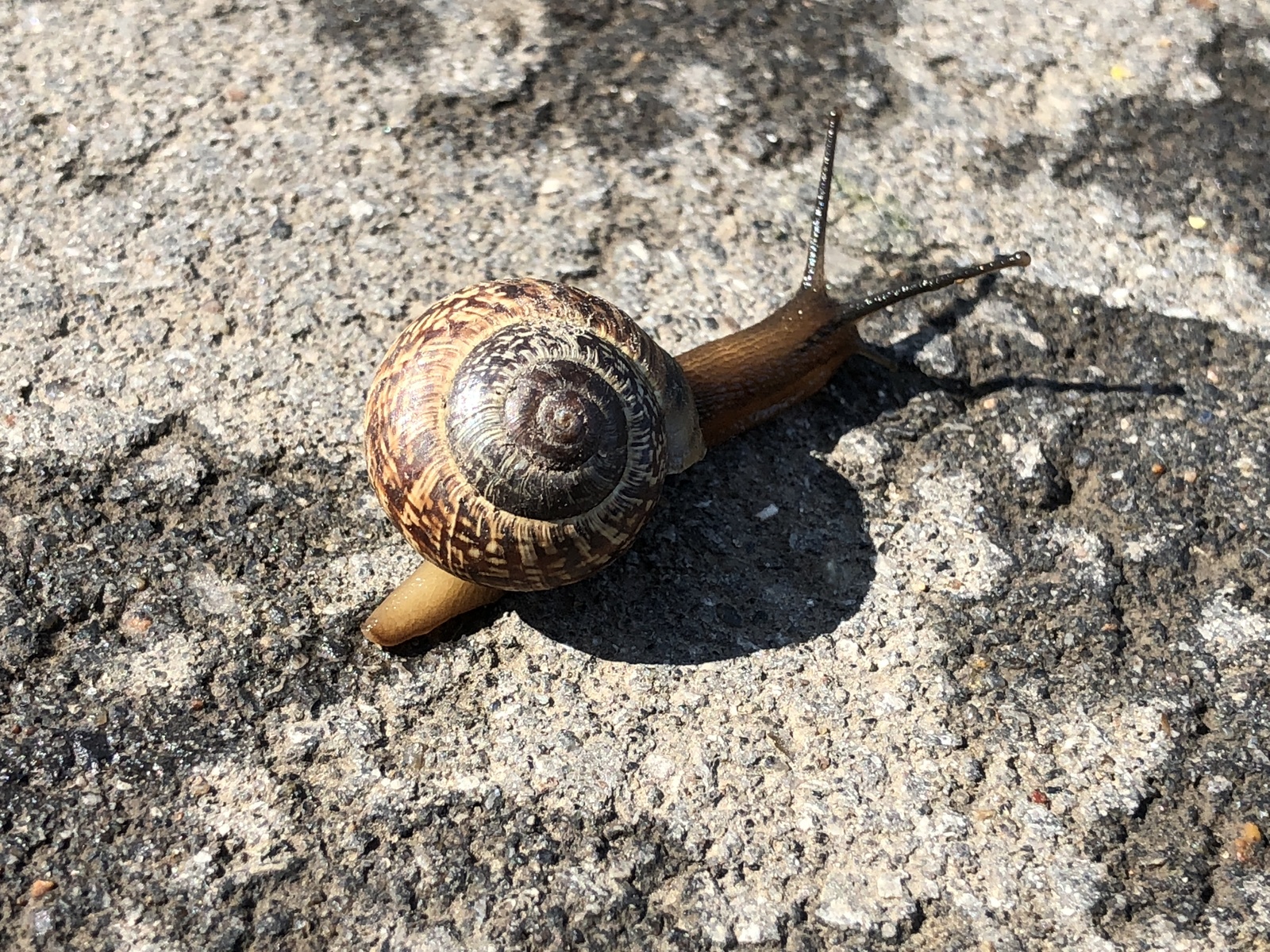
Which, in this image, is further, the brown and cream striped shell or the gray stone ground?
the brown and cream striped shell

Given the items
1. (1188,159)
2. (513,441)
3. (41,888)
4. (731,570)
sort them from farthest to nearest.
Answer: (1188,159) < (731,570) < (513,441) < (41,888)

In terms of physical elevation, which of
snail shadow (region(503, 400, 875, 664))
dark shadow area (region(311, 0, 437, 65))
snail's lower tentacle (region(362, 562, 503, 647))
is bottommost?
snail shadow (region(503, 400, 875, 664))

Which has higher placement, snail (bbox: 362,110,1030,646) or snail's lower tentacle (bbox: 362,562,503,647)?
snail (bbox: 362,110,1030,646)

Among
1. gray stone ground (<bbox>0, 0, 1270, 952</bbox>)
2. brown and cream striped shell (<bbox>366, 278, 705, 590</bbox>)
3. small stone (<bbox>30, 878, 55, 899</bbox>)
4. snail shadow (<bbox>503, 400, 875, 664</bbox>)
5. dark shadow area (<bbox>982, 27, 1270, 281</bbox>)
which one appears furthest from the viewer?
dark shadow area (<bbox>982, 27, 1270, 281</bbox>)

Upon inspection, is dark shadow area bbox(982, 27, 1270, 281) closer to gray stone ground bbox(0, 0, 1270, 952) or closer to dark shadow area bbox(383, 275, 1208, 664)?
gray stone ground bbox(0, 0, 1270, 952)

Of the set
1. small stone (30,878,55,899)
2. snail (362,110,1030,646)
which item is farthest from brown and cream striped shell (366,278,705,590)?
small stone (30,878,55,899)

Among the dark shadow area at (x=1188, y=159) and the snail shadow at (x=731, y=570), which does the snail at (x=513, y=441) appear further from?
the dark shadow area at (x=1188, y=159)

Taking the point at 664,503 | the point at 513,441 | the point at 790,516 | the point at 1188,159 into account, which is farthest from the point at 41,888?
the point at 1188,159

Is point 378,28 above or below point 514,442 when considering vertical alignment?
above

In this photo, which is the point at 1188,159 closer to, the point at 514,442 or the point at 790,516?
the point at 790,516
